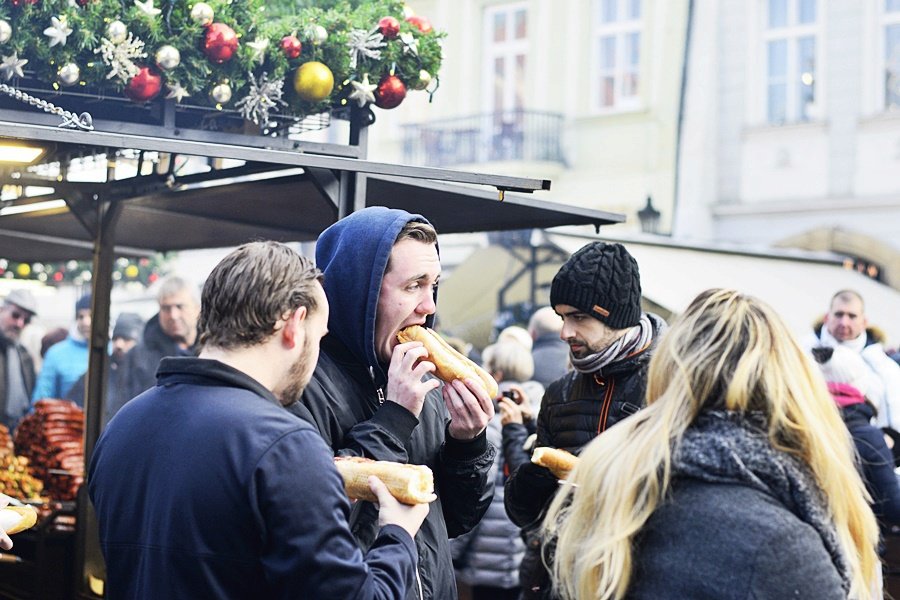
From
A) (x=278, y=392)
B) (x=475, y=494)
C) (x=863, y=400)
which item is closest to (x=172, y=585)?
(x=278, y=392)

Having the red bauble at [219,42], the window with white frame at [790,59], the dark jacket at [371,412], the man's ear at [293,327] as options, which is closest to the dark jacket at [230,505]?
the man's ear at [293,327]

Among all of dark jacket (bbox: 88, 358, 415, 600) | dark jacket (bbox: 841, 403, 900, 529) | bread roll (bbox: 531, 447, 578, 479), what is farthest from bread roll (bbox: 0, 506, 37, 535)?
dark jacket (bbox: 841, 403, 900, 529)

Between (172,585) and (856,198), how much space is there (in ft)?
52.2

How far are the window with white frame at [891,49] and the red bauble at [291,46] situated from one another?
1377cm

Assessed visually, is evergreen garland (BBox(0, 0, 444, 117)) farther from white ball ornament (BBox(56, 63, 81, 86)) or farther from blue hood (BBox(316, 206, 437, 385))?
blue hood (BBox(316, 206, 437, 385))

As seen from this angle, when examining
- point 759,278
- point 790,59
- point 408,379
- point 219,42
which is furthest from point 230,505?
point 790,59

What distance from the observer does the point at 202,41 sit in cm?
459

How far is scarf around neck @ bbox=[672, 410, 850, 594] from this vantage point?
2.21 meters

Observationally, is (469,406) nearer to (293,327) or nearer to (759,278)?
(293,327)

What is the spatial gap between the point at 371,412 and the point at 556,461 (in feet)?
2.77

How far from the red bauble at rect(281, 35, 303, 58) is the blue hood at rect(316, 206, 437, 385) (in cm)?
187

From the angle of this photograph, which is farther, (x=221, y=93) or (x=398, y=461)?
(x=221, y=93)

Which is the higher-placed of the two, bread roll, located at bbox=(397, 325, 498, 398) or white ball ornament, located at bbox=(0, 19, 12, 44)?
white ball ornament, located at bbox=(0, 19, 12, 44)

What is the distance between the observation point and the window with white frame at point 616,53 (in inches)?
771
